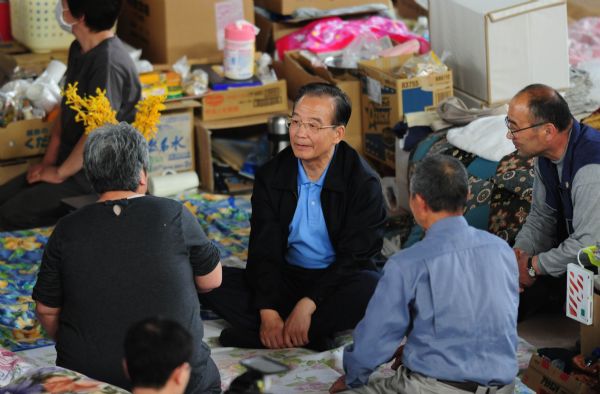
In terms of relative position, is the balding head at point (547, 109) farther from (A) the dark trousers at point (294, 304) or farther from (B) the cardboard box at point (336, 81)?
(B) the cardboard box at point (336, 81)

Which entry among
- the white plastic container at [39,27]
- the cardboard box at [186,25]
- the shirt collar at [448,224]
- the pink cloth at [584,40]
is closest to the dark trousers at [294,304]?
the shirt collar at [448,224]

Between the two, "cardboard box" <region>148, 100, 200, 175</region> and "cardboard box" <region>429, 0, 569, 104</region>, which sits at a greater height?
"cardboard box" <region>429, 0, 569, 104</region>

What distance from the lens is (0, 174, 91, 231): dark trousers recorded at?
4.96 metres

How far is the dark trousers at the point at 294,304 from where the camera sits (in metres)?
3.68

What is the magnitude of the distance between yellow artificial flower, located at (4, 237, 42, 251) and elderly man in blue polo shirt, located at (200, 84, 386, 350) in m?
1.14

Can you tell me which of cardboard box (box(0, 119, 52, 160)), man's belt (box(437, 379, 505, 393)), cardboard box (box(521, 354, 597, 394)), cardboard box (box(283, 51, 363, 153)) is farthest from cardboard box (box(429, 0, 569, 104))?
man's belt (box(437, 379, 505, 393))

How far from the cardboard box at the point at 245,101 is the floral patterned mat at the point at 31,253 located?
487 mm

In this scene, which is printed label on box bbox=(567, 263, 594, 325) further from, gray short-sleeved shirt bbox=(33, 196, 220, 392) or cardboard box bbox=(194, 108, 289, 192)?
cardboard box bbox=(194, 108, 289, 192)

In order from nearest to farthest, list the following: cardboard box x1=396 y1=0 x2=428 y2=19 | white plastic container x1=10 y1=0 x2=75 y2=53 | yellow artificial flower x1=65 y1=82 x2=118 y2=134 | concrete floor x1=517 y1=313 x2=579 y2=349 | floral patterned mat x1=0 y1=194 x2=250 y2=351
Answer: floral patterned mat x1=0 y1=194 x2=250 y2=351 → concrete floor x1=517 y1=313 x2=579 y2=349 → yellow artificial flower x1=65 y1=82 x2=118 y2=134 → white plastic container x1=10 y1=0 x2=75 y2=53 → cardboard box x1=396 y1=0 x2=428 y2=19

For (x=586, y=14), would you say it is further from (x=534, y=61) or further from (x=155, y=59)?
(x=155, y=59)

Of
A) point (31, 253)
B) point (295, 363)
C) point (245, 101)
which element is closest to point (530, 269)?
point (295, 363)

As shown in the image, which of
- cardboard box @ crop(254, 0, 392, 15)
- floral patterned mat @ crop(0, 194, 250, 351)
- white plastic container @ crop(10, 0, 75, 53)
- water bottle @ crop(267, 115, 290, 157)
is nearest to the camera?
floral patterned mat @ crop(0, 194, 250, 351)

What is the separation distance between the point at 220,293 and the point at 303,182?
512mm

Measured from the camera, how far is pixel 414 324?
2754 millimetres
